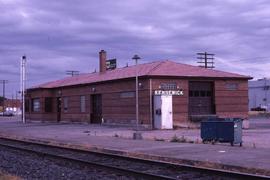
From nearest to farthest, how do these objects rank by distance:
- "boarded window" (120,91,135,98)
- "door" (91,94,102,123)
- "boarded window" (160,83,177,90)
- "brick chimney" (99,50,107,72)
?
"boarded window" (160,83,177,90) → "boarded window" (120,91,135,98) → "door" (91,94,102,123) → "brick chimney" (99,50,107,72)

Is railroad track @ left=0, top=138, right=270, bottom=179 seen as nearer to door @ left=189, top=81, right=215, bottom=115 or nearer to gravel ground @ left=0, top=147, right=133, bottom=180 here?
gravel ground @ left=0, top=147, right=133, bottom=180

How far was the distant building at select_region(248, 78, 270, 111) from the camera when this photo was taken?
120 m

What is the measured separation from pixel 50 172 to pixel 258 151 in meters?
7.93

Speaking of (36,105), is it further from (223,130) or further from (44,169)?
(44,169)

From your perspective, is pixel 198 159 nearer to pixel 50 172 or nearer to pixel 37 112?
pixel 50 172

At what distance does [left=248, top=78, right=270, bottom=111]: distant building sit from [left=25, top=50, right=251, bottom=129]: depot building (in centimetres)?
7724

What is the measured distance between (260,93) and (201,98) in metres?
86.1

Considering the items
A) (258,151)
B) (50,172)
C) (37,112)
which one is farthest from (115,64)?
(50,172)

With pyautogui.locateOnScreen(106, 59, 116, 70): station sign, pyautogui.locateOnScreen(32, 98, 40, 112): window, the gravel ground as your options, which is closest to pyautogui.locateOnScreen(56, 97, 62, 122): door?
pyautogui.locateOnScreen(32, 98, 40, 112): window

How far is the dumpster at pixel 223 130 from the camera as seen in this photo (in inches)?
866

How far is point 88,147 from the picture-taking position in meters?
23.7

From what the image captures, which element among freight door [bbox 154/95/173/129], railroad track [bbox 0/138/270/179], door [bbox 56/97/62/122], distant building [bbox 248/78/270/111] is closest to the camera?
railroad track [bbox 0/138/270/179]

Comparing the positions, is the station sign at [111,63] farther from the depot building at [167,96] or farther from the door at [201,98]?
the door at [201,98]

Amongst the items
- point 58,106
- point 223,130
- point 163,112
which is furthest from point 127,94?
point 223,130
